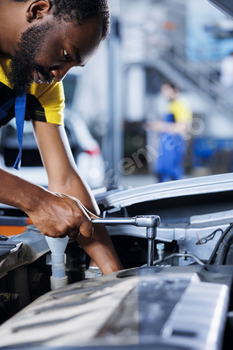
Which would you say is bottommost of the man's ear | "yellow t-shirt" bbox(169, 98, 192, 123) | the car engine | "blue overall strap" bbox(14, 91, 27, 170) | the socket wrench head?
the car engine

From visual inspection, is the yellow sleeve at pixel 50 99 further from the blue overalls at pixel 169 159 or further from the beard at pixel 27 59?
the blue overalls at pixel 169 159

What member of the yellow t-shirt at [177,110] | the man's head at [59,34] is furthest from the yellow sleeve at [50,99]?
the yellow t-shirt at [177,110]

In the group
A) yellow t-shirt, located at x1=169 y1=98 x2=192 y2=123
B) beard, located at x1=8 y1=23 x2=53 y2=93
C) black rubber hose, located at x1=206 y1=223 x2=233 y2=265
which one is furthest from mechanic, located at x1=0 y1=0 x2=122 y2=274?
yellow t-shirt, located at x1=169 y1=98 x2=192 y2=123

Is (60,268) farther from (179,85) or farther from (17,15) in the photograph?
(179,85)

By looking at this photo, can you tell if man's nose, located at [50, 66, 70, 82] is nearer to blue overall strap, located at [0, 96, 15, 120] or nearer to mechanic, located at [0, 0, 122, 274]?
mechanic, located at [0, 0, 122, 274]

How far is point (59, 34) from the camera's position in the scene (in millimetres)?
944

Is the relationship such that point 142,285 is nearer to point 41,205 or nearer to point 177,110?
point 41,205

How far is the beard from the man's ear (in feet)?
0.09

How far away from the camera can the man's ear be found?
3.07 feet

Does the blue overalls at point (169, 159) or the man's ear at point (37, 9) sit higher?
the man's ear at point (37, 9)

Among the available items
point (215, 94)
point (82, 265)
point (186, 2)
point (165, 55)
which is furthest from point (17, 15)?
point (186, 2)

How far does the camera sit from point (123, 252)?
4.18 ft

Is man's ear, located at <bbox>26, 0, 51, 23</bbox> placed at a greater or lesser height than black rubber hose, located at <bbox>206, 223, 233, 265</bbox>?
greater

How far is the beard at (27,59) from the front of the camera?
0.97 metres
